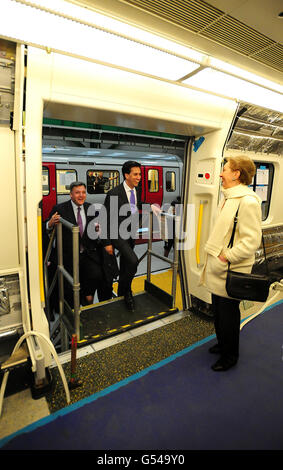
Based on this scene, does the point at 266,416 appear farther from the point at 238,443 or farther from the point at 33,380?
the point at 33,380

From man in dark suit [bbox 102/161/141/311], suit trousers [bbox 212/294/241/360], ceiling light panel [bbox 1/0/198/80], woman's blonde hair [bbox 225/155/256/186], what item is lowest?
suit trousers [bbox 212/294/241/360]

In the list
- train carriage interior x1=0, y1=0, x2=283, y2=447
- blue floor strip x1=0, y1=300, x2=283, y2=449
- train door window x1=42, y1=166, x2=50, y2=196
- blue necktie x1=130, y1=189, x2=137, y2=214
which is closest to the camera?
train carriage interior x1=0, y1=0, x2=283, y2=447

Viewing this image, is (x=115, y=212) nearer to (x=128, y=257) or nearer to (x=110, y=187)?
(x=128, y=257)

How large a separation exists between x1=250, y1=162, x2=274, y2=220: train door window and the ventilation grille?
241 centimetres

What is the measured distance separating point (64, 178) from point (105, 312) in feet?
15.1

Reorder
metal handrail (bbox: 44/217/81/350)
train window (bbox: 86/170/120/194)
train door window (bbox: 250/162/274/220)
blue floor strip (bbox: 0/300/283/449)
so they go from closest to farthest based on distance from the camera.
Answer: blue floor strip (bbox: 0/300/283/449) → metal handrail (bbox: 44/217/81/350) → train door window (bbox: 250/162/274/220) → train window (bbox: 86/170/120/194)

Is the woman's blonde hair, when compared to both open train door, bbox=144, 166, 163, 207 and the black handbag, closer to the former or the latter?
the black handbag

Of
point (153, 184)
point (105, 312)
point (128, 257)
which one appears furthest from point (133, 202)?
point (153, 184)

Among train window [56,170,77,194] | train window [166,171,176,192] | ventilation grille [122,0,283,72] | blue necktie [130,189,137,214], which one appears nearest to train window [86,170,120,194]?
train window [56,170,77,194]

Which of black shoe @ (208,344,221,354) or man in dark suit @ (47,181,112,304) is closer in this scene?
black shoe @ (208,344,221,354)

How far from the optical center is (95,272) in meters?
3.74

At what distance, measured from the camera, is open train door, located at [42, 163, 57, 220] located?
267 inches

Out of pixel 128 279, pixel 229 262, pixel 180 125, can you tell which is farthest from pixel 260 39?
pixel 128 279

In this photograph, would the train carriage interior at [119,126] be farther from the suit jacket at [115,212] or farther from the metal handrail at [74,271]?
the suit jacket at [115,212]
